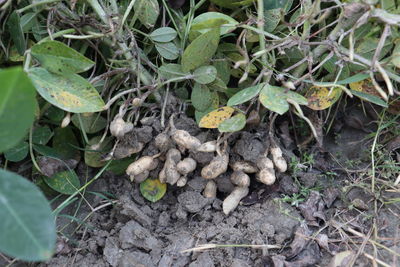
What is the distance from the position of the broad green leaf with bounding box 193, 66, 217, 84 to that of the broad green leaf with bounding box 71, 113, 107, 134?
0.30 metres

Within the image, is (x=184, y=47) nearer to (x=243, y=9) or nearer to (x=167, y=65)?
(x=167, y=65)

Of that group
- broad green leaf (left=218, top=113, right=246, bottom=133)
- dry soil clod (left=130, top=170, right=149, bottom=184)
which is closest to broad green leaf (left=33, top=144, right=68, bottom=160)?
dry soil clod (left=130, top=170, right=149, bottom=184)

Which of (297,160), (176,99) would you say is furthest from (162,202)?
(297,160)

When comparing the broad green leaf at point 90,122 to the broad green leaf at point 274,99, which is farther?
the broad green leaf at point 90,122

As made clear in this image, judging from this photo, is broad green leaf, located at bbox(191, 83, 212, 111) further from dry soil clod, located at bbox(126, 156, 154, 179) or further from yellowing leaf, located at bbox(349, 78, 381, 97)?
yellowing leaf, located at bbox(349, 78, 381, 97)

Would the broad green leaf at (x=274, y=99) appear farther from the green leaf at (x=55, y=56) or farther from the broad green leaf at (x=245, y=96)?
the green leaf at (x=55, y=56)

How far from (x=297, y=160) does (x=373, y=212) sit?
0.79ft

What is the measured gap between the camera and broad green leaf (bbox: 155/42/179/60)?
1301 millimetres

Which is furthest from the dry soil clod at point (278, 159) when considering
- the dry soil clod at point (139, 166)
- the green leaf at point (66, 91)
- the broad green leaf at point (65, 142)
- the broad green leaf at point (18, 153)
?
the broad green leaf at point (18, 153)

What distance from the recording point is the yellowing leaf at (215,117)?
4.01ft

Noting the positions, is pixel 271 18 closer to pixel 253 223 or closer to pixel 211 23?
pixel 211 23

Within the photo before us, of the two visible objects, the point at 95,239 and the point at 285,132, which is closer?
the point at 95,239

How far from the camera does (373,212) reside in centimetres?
120

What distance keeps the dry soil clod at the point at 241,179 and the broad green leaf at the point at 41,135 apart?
1.79ft
